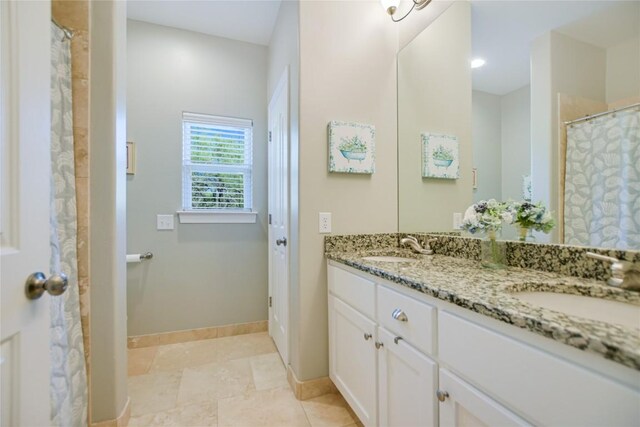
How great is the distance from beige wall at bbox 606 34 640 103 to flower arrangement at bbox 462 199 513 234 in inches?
18.8

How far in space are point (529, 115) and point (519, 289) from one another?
30.7 inches

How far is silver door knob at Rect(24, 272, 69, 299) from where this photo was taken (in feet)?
2.12

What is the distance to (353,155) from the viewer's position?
65.8 inches

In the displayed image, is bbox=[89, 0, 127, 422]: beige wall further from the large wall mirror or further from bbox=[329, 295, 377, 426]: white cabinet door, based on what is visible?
the large wall mirror

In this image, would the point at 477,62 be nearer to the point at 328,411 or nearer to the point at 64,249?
the point at 328,411

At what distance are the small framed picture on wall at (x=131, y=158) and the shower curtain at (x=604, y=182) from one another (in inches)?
108

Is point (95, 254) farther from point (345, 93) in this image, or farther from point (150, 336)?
point (345, 93)

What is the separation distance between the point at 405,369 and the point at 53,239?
145 centimetres

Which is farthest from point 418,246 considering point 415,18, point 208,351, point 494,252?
point 208,351

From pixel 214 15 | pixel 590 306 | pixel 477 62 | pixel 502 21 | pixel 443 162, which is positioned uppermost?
pixel 214 15

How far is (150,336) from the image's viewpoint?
2275 millimetres

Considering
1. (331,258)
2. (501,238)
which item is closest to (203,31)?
(331,258)

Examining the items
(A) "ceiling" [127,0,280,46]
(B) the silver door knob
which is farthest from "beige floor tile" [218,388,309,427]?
(A) "ceiling" [127,0,280,46]

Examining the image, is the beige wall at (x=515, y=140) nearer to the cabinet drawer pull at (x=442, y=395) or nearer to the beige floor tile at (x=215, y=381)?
the cabinet drawer pull at (x=442, y=395)
